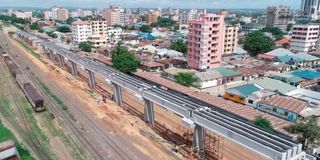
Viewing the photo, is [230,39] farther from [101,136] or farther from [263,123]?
[101,136]

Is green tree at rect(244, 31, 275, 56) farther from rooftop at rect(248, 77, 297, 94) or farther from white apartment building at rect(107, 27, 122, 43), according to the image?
white apartment building at rect(107, 27, 122, 43)

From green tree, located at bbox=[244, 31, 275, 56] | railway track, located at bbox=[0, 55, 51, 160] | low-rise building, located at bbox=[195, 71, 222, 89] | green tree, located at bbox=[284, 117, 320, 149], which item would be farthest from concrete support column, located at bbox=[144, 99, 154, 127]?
green tree, located at bbox=[244, 31, 275, 56]

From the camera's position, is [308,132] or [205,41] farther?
[205,41]

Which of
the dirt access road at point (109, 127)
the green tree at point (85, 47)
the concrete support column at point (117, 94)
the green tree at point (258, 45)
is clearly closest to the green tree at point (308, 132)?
the dirt access road at point (109, 127)

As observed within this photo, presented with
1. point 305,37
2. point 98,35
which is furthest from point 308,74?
point 98,35

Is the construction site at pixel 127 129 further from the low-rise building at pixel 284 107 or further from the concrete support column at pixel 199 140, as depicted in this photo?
the low-rise building at pixel 284 107

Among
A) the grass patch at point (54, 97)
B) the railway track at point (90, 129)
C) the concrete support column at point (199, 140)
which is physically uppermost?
the concrete support column at point (199, 140)
